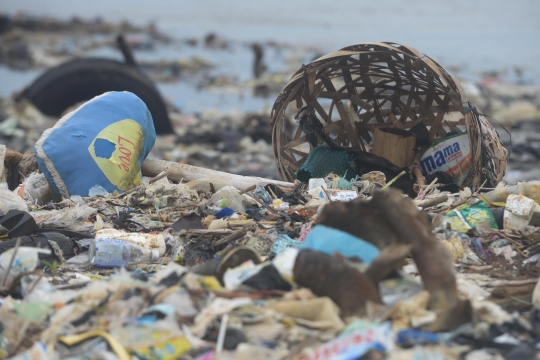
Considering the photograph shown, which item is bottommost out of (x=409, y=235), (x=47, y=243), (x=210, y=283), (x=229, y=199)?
(x=47, y=243)

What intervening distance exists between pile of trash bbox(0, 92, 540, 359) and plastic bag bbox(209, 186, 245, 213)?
0.08 m

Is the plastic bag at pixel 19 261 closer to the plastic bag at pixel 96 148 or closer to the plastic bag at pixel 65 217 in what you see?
the plastic bag at pixel 65 217

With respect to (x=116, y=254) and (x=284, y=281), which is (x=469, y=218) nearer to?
(x=284, y=281)

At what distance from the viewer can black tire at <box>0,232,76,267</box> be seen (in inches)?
114

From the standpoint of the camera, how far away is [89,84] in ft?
24.5

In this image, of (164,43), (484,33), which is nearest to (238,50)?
(164,43)

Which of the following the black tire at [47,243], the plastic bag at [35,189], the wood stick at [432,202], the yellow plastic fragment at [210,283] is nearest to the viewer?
the yellow plastic fragment at [210,283]

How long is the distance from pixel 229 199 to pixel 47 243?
1.04 meters

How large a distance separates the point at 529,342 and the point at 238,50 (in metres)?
22.6

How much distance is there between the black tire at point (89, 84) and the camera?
7391 mm

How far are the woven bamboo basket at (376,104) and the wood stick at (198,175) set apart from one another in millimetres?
507

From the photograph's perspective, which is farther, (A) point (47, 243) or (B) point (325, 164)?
(B) point (325, 164)

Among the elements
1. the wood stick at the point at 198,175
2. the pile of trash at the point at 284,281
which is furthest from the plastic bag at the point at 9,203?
the wood stick at the point at 198,175

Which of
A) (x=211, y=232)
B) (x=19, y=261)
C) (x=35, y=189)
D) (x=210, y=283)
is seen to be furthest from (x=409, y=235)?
(x=35, y=189)
